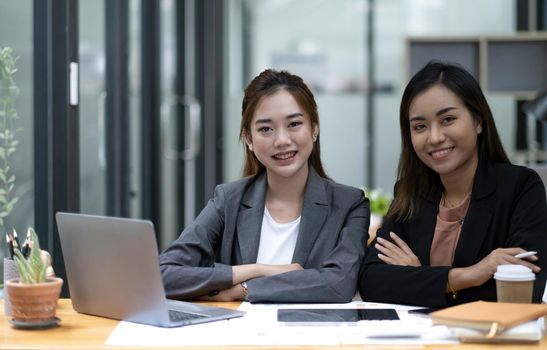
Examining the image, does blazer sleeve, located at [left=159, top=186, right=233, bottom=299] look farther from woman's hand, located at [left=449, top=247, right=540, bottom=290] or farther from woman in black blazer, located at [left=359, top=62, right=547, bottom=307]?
woman's hand, located at [left=449, top=247, right=540, bottom=290]

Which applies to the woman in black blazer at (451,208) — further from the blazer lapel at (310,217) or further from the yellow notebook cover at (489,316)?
the yellow notebook cover at (489,316)

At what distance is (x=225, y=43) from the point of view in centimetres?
675

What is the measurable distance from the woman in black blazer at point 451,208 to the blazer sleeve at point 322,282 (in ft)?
0.16

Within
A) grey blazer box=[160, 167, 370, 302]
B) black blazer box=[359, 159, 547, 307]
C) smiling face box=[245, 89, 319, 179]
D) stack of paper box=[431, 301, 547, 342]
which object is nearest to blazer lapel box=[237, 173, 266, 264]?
grey blazer box=[160, 167, 370, 302]

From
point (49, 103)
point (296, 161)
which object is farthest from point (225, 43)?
point (296, 161)

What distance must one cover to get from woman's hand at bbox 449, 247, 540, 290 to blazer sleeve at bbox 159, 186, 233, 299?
588 millimetres

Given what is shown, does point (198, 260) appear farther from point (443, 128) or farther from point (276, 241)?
point (443, 128)

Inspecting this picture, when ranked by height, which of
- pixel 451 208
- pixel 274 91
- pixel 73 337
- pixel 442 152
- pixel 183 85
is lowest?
pixel 73 337

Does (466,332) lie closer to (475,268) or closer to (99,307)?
(475,268)

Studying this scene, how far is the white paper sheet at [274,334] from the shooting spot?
1815mm

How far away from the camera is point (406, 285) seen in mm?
2266

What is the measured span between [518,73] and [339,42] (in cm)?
163

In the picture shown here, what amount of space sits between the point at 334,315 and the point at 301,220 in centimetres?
52

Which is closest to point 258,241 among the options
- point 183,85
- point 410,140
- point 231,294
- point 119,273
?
point 231,294
